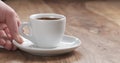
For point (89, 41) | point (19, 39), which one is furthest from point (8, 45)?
point (89, 41)

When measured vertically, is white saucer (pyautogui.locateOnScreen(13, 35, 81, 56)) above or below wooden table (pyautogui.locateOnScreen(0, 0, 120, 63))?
above

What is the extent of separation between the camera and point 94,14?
6.32ft

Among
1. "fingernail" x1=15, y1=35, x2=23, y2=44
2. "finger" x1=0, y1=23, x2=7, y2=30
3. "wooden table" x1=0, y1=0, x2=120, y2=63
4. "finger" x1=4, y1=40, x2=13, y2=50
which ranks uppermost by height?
"finger" x1=0, y1=23, x2=7, y2=30

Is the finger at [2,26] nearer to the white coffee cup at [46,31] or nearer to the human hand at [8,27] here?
the human hand at [8,27]

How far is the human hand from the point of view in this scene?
1005 millimetres

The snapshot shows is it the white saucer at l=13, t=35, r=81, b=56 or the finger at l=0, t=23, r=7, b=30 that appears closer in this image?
the white saucer at l=13, t=35, r=81, b=56

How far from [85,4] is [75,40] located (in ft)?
4.69

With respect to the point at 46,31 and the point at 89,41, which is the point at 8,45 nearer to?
the point at 46,31

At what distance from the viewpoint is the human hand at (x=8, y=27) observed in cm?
100

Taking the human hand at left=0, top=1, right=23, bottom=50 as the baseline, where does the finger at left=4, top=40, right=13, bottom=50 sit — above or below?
below

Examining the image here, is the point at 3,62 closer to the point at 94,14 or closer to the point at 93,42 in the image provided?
the point at 93,42

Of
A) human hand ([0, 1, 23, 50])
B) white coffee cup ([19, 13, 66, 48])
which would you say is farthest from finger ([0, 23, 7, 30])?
white coffee cup ([19, 13, 66, 48])

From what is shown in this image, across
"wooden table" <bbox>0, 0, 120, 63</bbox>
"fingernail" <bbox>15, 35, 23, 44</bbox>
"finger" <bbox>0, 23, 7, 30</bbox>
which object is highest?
"finger" <bbox>0, 23, 7, 30</bbox>

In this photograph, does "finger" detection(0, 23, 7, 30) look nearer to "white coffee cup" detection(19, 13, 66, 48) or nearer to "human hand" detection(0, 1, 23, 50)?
"human hand" detection(0, 1, 23, 50)
